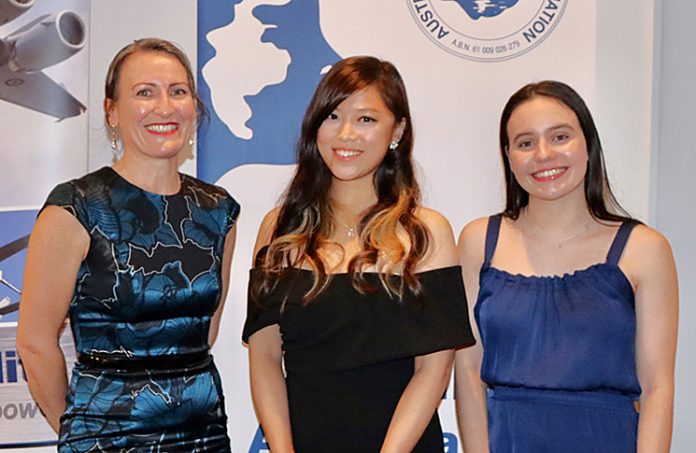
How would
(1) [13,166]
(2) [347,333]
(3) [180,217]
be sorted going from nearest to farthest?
1. (2) [347,333]
2. (3) [180,217]
3. (1) [13,166]

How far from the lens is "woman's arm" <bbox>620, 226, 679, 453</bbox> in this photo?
7.20 feet

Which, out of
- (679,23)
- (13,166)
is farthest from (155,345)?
(679,23)

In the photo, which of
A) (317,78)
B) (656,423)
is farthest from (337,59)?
(656,423)

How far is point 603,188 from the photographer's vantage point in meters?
2.40

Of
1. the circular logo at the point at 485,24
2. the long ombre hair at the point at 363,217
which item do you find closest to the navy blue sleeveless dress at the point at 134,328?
the long ombre hair at the point at 363,217

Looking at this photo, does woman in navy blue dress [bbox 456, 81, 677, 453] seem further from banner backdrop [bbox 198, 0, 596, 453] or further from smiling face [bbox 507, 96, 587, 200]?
banner backdrop [bbox 198, 0, 596, 453]

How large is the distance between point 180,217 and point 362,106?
23.0 inches

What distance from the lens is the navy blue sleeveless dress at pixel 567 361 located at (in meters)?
2.21

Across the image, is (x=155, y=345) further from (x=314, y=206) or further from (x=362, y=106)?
(x=362, y=106)

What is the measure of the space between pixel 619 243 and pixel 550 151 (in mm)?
311

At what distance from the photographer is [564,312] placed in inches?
88.0

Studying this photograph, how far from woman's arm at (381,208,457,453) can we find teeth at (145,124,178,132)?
730mm

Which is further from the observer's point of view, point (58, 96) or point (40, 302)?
point (58, 96)

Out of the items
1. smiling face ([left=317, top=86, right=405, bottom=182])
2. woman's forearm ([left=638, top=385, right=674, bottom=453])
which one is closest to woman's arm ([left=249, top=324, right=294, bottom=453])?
smiling face ([left=317, top=86, right=405, bottom=182])
